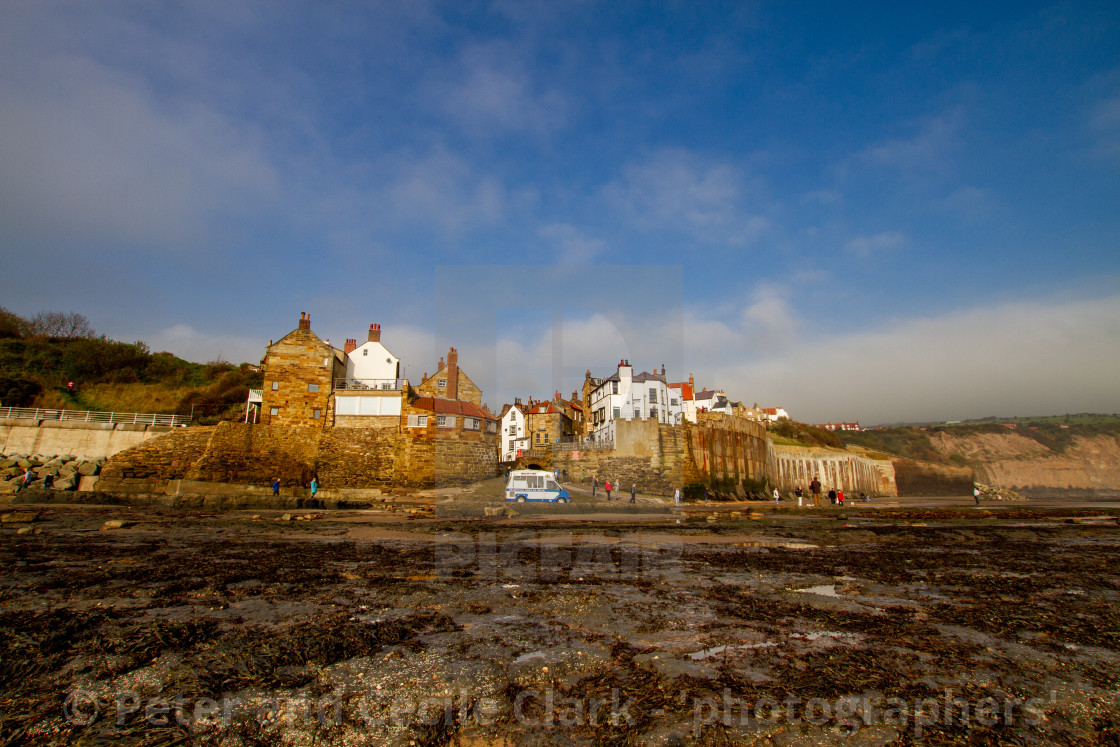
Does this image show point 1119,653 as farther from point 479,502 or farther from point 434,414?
point 434,414

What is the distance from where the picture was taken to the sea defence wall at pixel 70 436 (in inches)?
1299

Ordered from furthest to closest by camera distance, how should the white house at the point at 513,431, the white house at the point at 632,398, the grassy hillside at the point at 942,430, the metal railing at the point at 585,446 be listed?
the grassy hillside at the point at 942,430
the white house at the point at 513,431
the white house at the point at 632,398
the metal railing at the point at 585,446

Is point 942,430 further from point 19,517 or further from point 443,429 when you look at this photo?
point 19,517

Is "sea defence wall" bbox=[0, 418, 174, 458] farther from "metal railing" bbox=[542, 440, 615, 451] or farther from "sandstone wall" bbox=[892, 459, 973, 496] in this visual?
"sandstone wall" bbox=[892, 459, 973, 496]

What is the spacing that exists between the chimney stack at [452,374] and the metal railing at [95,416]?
23.3 meters

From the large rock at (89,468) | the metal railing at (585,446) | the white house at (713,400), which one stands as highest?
the white house at (713,400)

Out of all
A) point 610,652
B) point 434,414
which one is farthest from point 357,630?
point 434,414

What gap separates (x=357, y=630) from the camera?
6441 mm

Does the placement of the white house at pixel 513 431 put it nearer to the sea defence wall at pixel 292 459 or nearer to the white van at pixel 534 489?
the sea defence wall at pixel 292 459

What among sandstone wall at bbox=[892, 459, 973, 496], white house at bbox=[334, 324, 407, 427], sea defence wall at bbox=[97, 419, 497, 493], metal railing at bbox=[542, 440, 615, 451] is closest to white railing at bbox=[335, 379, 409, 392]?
white house at bbox=[334, 324, 407, 427]

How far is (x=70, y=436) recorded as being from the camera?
33.5 meters

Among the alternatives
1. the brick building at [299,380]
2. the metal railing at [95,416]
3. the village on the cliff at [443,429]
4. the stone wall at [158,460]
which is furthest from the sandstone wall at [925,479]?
the metal railing at [95,416]

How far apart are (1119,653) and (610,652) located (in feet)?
21.0

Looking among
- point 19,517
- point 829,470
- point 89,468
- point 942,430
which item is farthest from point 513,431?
point 942,430
